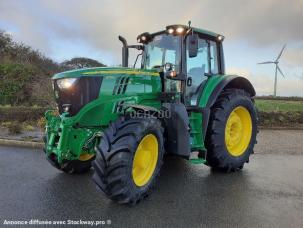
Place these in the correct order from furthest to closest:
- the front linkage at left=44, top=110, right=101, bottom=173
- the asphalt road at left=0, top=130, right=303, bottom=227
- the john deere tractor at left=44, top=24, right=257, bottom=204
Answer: the front linkage at left=44, top=110, right=101, bottom=173, the john deere tractor at left=44, top=24, right=257, bottom=204, the asphalt road at left=0, top=130, right=303, bottom=227

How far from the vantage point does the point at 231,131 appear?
7.45 meters

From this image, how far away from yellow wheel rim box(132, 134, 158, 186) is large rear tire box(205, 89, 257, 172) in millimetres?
1570

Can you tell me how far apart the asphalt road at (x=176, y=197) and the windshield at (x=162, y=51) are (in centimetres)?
217

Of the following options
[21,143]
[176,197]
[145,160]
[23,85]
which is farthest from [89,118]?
[23,85]

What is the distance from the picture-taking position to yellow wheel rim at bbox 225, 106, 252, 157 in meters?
7.28

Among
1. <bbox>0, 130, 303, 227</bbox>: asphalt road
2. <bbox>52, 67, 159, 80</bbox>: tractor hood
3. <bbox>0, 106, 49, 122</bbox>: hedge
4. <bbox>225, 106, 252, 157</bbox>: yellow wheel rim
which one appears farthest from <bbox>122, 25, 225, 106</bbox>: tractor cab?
<bbox>0, 106, 49, 122</bbox>: hedge

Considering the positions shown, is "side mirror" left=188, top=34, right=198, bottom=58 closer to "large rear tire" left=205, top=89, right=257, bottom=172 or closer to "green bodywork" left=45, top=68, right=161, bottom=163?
"green bodywork" left=45, top=68, right=161, bottom=163

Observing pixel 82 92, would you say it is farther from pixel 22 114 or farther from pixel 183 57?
pixel 22 114

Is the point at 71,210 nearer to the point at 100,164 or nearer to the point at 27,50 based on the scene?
the point at 100,164

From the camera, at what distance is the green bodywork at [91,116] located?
17.2 feet

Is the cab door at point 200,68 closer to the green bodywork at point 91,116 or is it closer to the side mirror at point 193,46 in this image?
the side mirror at point 193,46

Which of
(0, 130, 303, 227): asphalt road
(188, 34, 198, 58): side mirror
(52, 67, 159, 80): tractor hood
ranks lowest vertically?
(0, 130, 303, 227): asphalt road

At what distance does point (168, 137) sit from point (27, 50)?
2477cm

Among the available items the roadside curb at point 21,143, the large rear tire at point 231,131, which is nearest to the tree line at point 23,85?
the roadside curb at point 21,143
